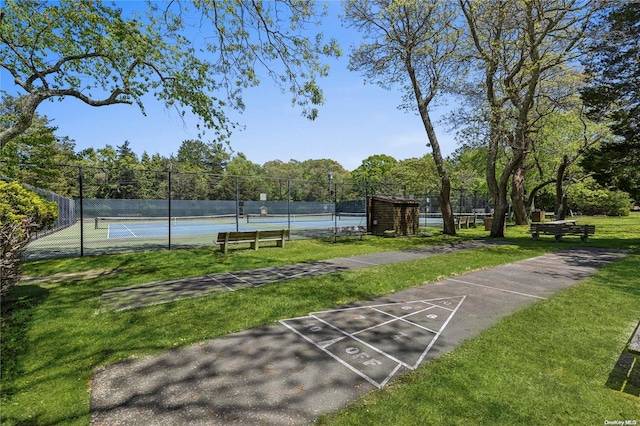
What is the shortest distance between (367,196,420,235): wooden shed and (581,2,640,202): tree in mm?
8591

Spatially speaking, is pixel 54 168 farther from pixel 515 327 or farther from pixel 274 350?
pixel 515 327

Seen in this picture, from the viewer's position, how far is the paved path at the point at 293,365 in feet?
9.14

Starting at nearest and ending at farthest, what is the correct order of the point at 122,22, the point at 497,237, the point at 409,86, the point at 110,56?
the point at 122,22 < the point at 110,56 < the point at 497,237 < the point at 409,86

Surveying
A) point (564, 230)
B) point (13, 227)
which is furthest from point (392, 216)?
point (13, 227)

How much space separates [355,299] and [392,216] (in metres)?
11.6

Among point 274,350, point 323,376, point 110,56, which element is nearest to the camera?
point 323,376

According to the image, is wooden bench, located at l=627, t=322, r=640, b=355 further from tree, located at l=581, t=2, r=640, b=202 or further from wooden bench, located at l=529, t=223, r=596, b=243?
tree, located at l=581, t=2, r=640, b=202

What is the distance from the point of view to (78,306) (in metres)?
5.64

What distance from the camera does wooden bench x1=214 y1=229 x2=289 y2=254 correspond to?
37.7ft

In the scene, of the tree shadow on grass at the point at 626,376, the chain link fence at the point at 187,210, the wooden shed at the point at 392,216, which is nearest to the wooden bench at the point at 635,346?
the tree shadow on grass at the point at 626,376

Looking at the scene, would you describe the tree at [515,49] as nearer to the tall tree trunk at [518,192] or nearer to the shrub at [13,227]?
the tall tree trunk at [518,192]

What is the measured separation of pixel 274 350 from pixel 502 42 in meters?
17.0

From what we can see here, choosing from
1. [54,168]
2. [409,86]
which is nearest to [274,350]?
[54,168]

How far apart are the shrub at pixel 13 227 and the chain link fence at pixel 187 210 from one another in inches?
137
